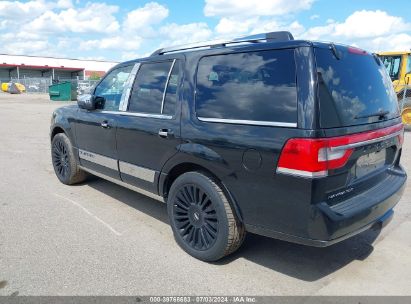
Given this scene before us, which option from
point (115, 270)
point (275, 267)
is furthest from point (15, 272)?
point (275, 267)

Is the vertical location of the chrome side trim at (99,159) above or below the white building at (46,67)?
below

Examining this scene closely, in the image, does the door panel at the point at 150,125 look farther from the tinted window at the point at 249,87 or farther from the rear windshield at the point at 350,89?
the rear windshield at the point at 350,89

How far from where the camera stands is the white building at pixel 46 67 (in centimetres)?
7200

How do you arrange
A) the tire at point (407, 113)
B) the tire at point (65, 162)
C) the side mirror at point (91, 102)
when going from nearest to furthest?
the side mirror at point (91, 102), the tire at point (65, 162), the tire at point (407, 113)

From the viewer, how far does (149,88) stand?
4.08 meters

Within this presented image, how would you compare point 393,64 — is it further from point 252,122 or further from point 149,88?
point 252,122

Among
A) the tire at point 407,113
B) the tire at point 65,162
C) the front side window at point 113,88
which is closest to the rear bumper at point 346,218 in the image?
the front side window at point 113,88

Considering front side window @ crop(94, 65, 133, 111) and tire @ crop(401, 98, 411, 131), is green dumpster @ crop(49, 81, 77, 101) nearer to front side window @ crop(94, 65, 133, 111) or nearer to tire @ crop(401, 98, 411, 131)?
tire @ crop(401, 98, 411, 131)

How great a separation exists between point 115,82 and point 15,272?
242 cm

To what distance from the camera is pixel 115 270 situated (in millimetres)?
3340

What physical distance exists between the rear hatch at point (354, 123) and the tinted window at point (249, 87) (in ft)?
0.77

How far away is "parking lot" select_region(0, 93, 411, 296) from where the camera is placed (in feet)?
10.1

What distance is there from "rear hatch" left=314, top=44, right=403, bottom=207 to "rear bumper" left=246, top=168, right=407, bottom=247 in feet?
0.15

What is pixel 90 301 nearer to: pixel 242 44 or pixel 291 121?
pixel 291 121
